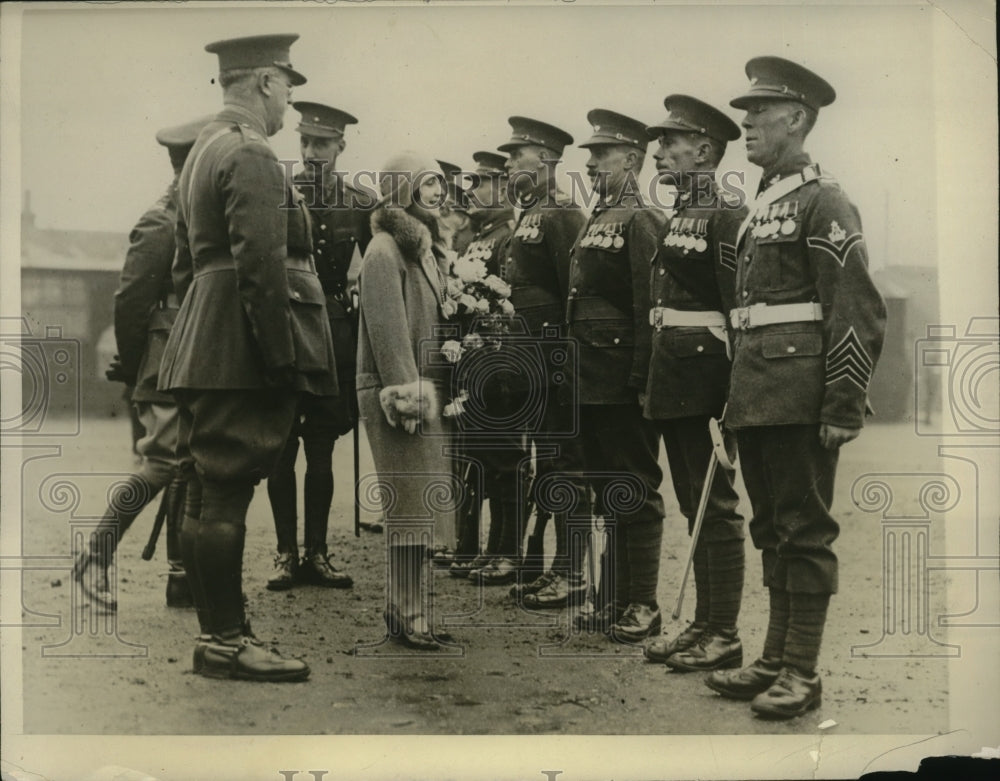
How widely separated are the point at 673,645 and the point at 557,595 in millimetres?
481

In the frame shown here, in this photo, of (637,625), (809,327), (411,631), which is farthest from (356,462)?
(809,327)

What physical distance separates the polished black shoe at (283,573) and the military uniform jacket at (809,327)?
1.77 meters

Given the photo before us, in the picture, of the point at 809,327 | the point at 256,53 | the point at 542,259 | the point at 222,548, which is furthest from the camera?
the point at 542,259

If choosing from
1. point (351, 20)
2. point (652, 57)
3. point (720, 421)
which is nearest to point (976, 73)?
point (652, 57)

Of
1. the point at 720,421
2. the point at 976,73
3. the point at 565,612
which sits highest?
the point at 976,73

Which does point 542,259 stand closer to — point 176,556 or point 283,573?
point 283,573

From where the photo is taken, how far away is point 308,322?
14.1 ft

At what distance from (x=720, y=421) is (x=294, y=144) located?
1.94 m

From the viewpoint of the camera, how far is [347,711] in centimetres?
445

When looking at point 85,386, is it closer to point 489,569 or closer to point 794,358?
point 489,569

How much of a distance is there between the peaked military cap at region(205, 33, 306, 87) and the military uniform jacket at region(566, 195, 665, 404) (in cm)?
135

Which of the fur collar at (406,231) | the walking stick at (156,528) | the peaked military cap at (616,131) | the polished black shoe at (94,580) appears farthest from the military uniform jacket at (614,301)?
the polished black shoe at (94,580)

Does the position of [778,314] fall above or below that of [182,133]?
below

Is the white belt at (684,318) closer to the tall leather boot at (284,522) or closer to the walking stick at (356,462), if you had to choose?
the walking stick at (356,462)
